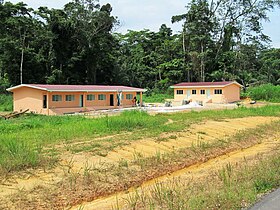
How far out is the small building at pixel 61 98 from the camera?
29.8 m

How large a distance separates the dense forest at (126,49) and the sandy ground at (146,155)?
31.8 meters

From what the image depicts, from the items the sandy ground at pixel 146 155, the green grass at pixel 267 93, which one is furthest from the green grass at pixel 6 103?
the green grass at pixel 267 93

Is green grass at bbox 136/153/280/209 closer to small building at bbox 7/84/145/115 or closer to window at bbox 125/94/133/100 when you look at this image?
small building at bbox 7/84/145/115

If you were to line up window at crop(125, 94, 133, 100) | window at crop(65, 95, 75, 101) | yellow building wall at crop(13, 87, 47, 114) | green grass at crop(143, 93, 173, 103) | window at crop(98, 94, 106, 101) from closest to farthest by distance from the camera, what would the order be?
yellow building wall at crop(13, 87, 47, 114)
window at crop(65, 95, 75, 101)
window at crop(98, 94, 106, 101)
window at crop(125, 94, 133, 100)
green grass at crop(143, 93, 173, 103)

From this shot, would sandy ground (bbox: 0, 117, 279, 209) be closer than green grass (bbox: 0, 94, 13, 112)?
Yes

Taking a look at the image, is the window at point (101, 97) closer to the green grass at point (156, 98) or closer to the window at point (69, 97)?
the window at point (69, 97)

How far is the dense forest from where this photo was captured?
45000 millimetres

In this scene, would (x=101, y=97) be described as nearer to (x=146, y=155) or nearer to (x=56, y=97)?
(x=56, y=97)

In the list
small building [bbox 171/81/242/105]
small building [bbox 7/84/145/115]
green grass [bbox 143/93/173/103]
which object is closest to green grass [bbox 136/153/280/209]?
small building [bbox 7/84/145/115]

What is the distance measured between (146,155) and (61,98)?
67.6 ft

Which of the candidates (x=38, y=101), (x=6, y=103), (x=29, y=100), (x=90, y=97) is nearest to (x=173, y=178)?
(x=38, y=101)

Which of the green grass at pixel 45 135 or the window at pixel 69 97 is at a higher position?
the window at pixel 69 97

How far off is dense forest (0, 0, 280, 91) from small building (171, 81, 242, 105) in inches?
296

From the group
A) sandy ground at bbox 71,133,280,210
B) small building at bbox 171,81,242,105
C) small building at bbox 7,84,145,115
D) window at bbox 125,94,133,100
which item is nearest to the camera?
sandy ground at bbox 71,133,280,210
